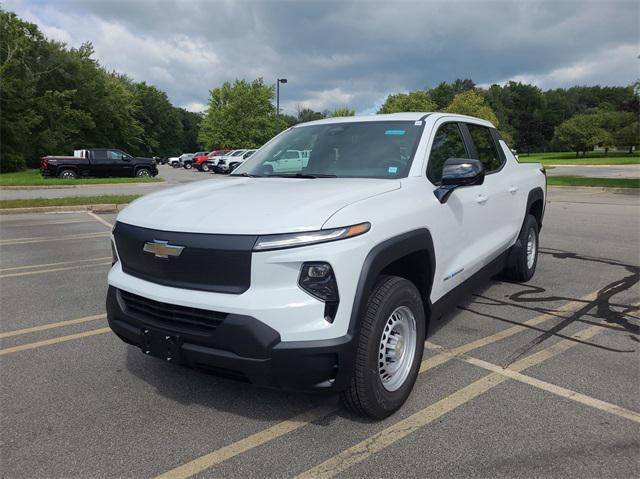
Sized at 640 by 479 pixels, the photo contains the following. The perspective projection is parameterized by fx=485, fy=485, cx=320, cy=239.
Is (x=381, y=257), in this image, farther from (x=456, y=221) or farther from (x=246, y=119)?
(x=246, y=119)

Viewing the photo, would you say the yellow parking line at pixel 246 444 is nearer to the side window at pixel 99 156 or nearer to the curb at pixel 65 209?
the curb at pixel 65 209

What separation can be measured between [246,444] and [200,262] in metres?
1.04

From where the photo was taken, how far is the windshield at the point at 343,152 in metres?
3.47

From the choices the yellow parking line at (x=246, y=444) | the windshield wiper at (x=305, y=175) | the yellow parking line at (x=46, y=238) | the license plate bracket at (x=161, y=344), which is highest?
the windshield wiper at (x=305, y=175)

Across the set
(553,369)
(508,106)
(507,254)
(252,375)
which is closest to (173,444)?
(252,375)

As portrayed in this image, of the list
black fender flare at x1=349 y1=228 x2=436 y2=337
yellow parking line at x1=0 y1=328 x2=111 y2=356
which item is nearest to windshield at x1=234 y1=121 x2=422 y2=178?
black fender flare at x1=349 y1=228 x2=436 y2=337

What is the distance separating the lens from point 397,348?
2.97 m

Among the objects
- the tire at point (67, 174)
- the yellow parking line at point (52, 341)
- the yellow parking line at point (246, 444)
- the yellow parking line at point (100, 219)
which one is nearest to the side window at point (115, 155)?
the tire at point (67, 174)

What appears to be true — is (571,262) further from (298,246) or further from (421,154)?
(298,246)

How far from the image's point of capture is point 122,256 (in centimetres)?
305

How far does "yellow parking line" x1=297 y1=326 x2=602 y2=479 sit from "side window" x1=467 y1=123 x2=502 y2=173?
5.87 ft

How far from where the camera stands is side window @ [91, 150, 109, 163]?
2631cm

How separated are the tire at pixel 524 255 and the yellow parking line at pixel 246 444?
3.17 metres

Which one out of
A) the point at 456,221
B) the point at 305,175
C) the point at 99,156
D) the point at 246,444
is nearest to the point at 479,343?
the point at 456,221
